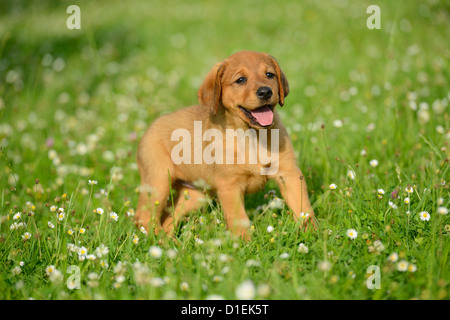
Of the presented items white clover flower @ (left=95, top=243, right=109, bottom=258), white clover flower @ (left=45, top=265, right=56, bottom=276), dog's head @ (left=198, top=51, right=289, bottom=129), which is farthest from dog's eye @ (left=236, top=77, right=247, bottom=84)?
white clover flower @ (left=45, top=265, right=56, bottom=276)

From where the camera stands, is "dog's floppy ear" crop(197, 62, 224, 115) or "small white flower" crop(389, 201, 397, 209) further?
"dog's floppy ear" crop(197, 62, 224, 115)

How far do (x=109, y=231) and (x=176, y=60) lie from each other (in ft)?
17.8

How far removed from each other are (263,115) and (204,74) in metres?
4.14

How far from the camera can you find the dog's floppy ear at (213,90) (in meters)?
3.17

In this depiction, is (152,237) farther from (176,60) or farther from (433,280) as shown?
(176,60)

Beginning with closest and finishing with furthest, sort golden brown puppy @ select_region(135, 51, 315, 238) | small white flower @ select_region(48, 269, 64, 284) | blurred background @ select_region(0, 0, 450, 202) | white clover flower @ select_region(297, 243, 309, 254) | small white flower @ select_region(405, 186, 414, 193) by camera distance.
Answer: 1. small white flower @ select_region(48, 269, 64, 284)
2. white clover flower @ select_region(297, 243, 309, 254)
3. small white flower @ select_region(405, 186, 414, 193)
4. golden brown puppy @ select_region(135, 51, 315, 238)
5. blurred background @ select_region(0, 0, 450, 202)

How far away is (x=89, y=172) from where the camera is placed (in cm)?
429

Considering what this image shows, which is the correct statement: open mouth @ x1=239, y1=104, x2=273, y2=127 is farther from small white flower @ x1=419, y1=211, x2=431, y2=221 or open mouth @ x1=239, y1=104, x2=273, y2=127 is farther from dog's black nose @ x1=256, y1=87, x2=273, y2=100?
small white flower @ x1=419, y1=211, x2=431, y2=221

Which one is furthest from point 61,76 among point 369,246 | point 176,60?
point 369,246

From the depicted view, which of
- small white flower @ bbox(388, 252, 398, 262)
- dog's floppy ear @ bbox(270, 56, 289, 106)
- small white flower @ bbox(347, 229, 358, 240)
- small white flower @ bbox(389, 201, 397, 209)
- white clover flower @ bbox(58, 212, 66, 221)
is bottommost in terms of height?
small white flower @ bbox(388, 252, 398, 262)

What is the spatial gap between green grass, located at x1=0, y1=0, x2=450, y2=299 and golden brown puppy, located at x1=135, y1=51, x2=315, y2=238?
8.1 inches

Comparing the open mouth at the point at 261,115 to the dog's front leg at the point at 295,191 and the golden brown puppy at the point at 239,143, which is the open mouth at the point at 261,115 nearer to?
the golden brown puppy at the point at 239,143

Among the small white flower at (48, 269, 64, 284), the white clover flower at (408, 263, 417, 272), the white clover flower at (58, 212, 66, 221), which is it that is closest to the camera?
the white clover flower at (408, 263, 417, 272)

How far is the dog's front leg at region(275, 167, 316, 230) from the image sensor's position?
3.00 meters
